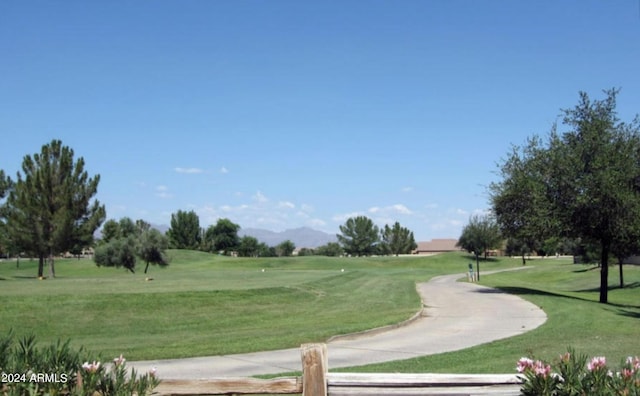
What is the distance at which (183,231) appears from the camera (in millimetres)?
120688

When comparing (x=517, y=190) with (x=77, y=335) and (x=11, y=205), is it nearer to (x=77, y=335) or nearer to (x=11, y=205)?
(x=77, y=335)

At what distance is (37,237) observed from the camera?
49969mm

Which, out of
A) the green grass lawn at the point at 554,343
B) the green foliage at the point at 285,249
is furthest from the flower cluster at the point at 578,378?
the green foliage at the point at 285,249

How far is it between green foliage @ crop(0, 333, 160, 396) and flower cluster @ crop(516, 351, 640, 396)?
357 centimetres

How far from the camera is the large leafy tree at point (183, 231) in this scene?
395 feet

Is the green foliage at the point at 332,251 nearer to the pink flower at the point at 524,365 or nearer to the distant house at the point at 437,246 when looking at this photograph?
the distant house at the point at 437,246

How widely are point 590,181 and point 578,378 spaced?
2260 cm

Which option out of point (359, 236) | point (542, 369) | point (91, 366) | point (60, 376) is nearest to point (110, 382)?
point (91, 366)

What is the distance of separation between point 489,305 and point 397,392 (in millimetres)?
19422

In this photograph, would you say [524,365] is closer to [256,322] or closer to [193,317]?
[256,322]

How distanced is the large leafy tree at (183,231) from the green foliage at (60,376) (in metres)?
117

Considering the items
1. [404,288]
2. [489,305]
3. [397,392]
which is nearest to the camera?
[397,392]

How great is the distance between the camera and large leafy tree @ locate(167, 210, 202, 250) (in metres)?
120

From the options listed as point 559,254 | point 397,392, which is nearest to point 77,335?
point 397,392
